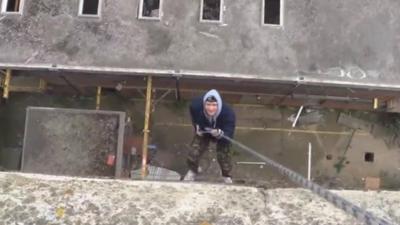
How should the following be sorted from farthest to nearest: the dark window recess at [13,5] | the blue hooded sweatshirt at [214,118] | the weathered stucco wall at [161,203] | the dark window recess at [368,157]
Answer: the dark window recess at [368,157] < the dark window recess at [13,5] < the blue hooded sweatshirt at [214,118] < the weathered stucco wall at [161,203]

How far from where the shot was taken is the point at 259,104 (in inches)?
457

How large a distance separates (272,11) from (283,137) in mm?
2847

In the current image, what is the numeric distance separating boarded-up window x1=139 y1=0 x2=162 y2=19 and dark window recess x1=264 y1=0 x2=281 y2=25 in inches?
83.9

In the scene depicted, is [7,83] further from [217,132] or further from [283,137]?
[283,137]

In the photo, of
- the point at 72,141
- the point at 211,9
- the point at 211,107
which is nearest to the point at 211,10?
the point at 211,9

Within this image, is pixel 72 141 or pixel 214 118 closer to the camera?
pixel 214 118

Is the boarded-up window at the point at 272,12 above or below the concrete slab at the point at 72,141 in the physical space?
above

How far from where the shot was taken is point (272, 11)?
34.2 feet

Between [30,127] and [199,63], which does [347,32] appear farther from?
[30,127]

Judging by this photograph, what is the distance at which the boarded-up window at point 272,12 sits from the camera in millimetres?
10366

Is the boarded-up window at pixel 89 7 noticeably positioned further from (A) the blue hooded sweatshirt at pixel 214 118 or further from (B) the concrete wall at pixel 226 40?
(A) the blue hooded sweatshirt at pixel 214 118

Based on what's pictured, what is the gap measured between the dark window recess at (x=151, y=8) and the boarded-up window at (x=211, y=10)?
899mm

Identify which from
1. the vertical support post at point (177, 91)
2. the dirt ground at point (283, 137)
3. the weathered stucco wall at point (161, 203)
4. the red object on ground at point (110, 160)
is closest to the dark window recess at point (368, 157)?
the dirt ground at point (283, 137)

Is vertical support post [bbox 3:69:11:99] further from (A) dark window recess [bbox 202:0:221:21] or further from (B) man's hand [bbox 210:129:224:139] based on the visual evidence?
(B) man's hand [bbox 210:129:224:139]
